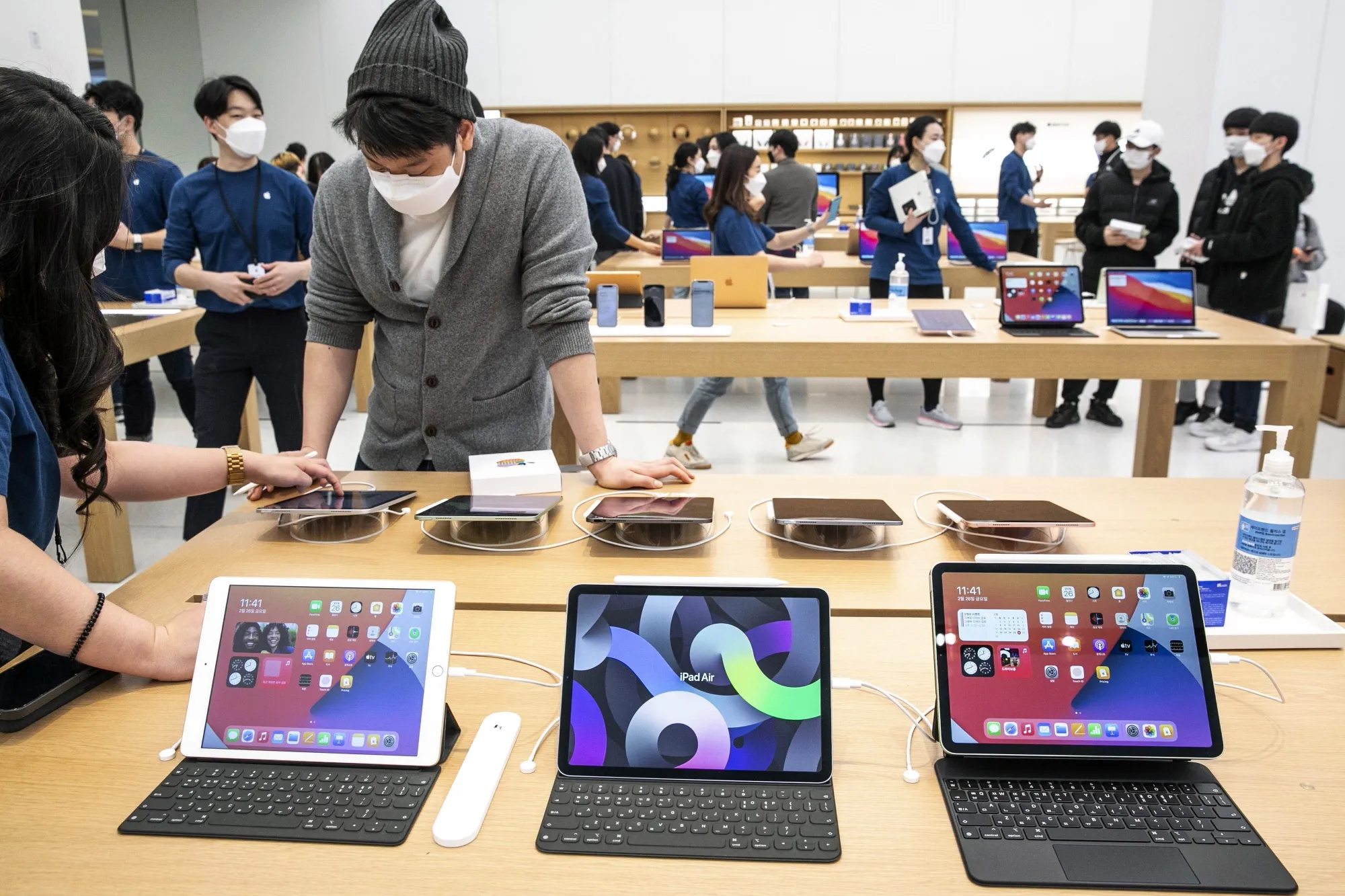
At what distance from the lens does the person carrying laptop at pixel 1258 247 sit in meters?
4.22

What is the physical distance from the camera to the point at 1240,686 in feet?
3.69

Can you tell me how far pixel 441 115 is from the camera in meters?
1.42

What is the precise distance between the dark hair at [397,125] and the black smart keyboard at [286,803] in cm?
87

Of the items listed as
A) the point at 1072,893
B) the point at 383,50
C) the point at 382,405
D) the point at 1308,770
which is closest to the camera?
the point at 1072,893

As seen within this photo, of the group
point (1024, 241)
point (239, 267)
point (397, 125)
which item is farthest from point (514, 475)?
point (1024, 241)

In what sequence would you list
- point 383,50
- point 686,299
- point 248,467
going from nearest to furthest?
point 383,50
point 248,467
point 686,299

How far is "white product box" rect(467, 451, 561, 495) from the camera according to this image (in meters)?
1.68

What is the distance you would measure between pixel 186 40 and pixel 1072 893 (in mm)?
11903

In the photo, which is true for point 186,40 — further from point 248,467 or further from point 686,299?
point 248,467

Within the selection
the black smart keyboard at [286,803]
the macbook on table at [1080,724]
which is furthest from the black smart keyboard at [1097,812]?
the black smart keyboard at [286,803]

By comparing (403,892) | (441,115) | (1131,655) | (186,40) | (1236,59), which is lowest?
(403,892)

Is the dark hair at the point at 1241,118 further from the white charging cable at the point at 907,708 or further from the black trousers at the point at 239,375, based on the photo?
the white charging cable at the point at 907,708

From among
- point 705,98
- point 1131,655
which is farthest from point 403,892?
point 705,98

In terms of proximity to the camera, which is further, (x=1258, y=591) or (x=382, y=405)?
(x=382, y=405)
